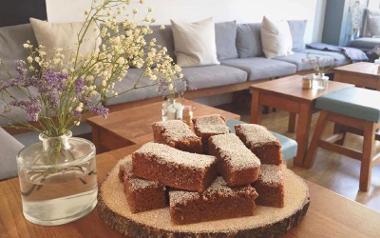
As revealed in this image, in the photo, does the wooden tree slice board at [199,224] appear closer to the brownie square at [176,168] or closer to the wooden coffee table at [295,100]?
the brownie square at [176,168]

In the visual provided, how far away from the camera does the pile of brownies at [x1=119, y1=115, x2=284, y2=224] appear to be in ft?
2.63

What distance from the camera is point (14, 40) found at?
106 inches

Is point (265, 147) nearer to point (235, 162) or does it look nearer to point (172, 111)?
point (235, 162)

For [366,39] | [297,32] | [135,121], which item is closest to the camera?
[135,121]

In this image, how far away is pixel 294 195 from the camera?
911mm

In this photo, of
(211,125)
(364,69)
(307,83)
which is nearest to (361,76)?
(364,69)

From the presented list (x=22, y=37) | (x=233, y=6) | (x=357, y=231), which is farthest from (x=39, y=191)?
(x=233, y=6)

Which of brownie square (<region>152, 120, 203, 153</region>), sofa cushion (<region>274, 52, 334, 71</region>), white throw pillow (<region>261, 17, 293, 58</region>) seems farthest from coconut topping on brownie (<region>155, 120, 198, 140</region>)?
white throw pillow (<region>261, 17, 293, 58</region>)

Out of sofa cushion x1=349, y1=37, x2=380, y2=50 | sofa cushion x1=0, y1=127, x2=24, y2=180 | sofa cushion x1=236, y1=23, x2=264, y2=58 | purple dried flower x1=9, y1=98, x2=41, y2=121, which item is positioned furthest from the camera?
sofa cushion x1=349, y1=37, x2=380, y2=50

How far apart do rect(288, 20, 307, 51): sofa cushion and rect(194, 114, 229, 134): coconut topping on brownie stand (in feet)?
12.3

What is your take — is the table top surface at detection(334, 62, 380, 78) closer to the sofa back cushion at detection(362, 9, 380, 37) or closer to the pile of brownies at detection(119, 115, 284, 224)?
the sofa back cushion at detection(362, 9, 380, 37)

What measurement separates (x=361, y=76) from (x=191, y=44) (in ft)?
5.15

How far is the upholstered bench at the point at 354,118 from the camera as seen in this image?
2.26m

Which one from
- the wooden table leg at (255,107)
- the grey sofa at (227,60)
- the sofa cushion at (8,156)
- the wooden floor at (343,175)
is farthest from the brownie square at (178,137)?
the wooden table leg at (255,107)
